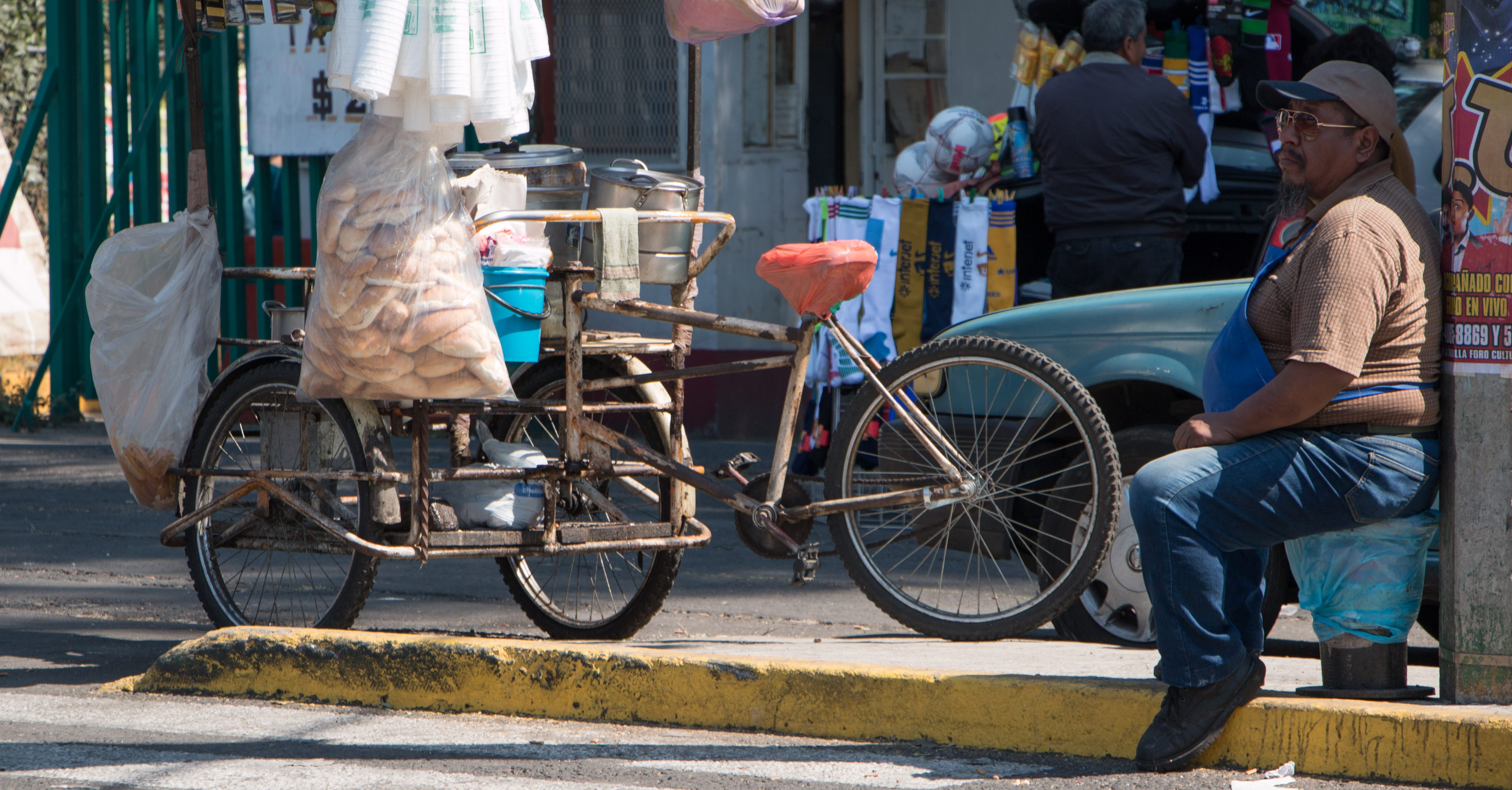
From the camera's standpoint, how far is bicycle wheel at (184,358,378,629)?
466 centimetres

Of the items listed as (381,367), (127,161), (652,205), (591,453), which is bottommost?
(591,453)

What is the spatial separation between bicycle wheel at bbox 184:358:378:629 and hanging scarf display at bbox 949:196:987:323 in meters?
3.25

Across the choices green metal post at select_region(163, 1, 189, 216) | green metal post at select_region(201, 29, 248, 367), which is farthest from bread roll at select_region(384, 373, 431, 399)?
green metal post at select_region(163, 1, 189, 216)

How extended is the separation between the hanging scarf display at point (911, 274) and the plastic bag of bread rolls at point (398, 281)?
11.2 ft

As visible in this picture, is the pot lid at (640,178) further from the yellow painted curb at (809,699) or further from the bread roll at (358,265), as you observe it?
the yellow painted curb at (809,699)

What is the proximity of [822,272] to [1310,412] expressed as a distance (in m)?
1.53

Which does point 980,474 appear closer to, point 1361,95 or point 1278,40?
point 1361,95

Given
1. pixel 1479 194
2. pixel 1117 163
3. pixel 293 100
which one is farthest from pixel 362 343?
pixel 293 100

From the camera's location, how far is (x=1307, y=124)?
142 inches

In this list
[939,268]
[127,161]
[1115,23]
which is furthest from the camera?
[127,161]

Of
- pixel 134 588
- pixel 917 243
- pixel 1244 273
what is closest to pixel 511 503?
pixel 134 588

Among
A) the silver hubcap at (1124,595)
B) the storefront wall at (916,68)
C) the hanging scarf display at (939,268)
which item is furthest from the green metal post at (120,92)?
the silver hubcap at (1124,595)

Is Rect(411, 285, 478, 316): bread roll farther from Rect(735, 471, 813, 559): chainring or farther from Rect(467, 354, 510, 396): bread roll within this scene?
Rect(735, 471, 813, 559): chainring

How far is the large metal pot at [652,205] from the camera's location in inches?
191
